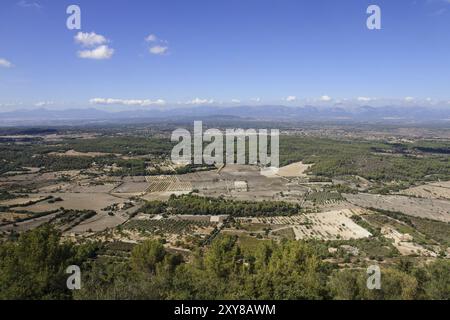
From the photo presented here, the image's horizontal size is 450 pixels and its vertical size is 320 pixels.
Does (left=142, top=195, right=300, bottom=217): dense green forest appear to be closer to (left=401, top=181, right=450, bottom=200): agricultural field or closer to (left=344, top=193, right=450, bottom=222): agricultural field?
(left=344, top=193, right=450, bottom=222): agricultural field

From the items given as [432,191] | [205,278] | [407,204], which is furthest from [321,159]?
[205,278]

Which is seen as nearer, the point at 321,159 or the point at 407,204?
the point at 407,204

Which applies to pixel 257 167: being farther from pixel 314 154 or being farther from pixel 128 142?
pixel 128 142

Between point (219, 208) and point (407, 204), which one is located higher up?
point (219, 208)

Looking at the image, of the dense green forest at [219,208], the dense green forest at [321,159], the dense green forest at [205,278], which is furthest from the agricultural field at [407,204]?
the dense green forest at [205,278]

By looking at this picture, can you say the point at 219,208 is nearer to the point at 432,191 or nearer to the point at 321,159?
the point at 432,191

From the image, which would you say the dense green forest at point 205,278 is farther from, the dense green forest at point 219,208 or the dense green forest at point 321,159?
the dense green forest at point 321,159

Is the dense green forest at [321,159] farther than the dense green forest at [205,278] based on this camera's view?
Yes
